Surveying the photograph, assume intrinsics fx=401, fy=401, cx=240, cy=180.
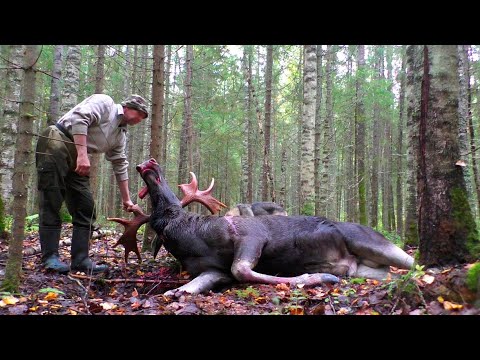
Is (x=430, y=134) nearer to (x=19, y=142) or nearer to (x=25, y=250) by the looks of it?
(x=19, y=142)

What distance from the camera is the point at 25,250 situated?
6.61m

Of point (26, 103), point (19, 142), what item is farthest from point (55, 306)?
point (26, 103)

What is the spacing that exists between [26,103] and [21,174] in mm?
721

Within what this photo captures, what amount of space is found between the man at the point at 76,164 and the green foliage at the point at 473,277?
4508mm

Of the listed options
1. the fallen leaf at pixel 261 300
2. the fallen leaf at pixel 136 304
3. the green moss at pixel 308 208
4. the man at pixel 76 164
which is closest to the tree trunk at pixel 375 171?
the green moss at pixel 308 208

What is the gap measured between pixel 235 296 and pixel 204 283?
0.67 m

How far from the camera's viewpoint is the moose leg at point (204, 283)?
4.91 meters

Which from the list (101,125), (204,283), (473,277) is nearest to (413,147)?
(204,283)

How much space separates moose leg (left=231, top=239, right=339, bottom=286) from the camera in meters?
5.08

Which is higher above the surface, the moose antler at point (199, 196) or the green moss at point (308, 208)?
the moose antler at point (199, 196)

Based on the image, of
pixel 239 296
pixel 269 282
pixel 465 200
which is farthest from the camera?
pixel 269 282

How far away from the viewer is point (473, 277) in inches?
121

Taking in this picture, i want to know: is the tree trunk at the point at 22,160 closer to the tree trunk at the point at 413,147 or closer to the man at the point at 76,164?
the man at the point at 76,164

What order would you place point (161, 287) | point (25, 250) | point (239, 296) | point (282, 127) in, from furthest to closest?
point (282, 127) < point (25, 250) < point (161, 287) < point (239, 296)
